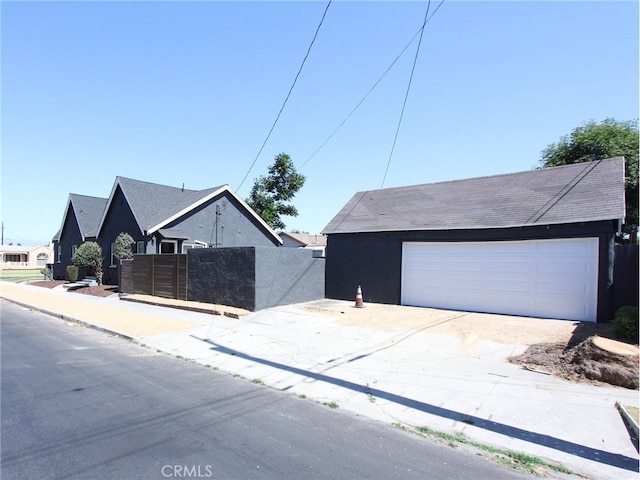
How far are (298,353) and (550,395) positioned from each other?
15.2 ft

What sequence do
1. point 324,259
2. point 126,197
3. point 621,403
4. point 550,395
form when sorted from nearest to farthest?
point 621,403
point 550,395
point 324,259
point 126,197

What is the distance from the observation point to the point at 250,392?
5.82m

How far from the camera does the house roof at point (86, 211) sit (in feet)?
84.8

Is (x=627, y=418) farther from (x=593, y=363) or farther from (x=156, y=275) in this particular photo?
(x=156, y=275)

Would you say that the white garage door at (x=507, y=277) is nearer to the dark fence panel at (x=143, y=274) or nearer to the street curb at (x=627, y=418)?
the street curb at (x=627, y=418)

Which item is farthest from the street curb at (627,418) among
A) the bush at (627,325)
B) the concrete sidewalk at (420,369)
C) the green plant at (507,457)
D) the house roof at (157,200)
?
the house roof at (157,200)

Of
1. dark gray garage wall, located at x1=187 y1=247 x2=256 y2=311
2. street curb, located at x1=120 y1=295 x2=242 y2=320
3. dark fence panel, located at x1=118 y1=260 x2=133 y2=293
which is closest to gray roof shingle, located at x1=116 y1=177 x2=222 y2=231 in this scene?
dark fence panel, located at x1=118 y1=260 x2=133 y2=293

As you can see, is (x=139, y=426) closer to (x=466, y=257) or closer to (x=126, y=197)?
(x=466, y=257)

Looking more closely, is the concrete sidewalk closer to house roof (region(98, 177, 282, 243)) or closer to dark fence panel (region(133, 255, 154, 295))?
dark fence panel (region(133, 255, 154, 295))

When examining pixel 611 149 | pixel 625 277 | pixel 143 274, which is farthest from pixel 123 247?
pixel 611 149

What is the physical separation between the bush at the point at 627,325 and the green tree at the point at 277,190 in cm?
2978

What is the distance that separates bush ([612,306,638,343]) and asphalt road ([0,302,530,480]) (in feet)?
19.1

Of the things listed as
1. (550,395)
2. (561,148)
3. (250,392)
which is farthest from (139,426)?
(561,148)

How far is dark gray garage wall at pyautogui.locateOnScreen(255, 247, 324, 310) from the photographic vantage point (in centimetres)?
1335
